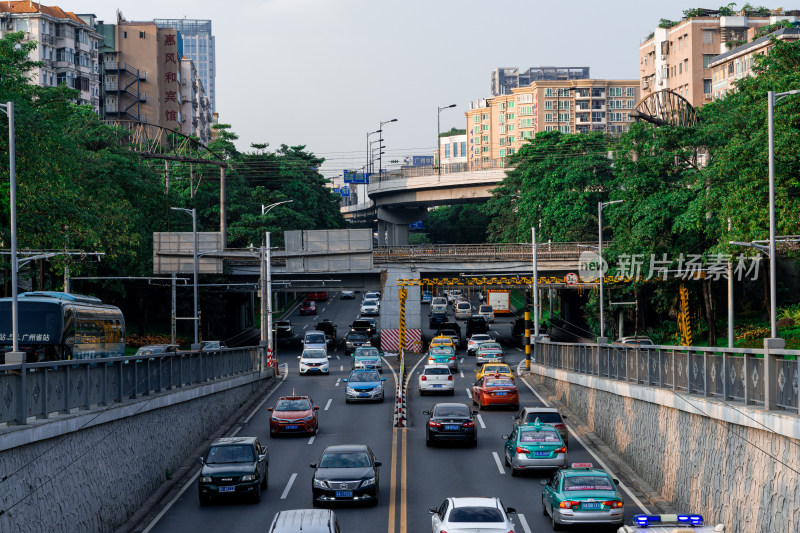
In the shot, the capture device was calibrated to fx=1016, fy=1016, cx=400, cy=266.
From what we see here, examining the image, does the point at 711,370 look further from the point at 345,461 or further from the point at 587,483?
the point at 345,461

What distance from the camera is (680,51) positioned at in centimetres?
11000

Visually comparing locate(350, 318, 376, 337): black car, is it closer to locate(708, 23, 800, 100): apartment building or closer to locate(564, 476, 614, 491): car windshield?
locate(708, 23, 800, 100): apartment building

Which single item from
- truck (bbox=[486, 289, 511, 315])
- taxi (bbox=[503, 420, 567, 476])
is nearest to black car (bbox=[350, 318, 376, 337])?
truck (bbox=[486, 289, 511, 315])

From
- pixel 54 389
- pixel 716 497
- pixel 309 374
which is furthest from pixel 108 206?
pixel 716 497

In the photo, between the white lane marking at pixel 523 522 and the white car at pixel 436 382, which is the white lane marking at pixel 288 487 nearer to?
the white lane marking at pixel 523 522

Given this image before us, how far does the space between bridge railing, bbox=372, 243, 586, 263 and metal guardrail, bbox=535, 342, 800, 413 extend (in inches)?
1539

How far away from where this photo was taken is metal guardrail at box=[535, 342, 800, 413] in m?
18.4

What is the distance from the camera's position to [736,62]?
319ft

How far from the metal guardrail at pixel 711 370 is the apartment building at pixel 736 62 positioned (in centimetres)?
6205

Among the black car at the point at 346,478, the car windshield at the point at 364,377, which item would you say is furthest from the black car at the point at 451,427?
the car windshield at the point at 364,377

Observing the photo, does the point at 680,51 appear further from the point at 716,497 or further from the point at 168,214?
the point at 716,497

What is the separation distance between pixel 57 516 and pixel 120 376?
6585mm

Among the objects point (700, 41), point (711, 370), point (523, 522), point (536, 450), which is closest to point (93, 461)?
point (523, 522)

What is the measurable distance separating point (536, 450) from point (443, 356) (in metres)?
29.5
